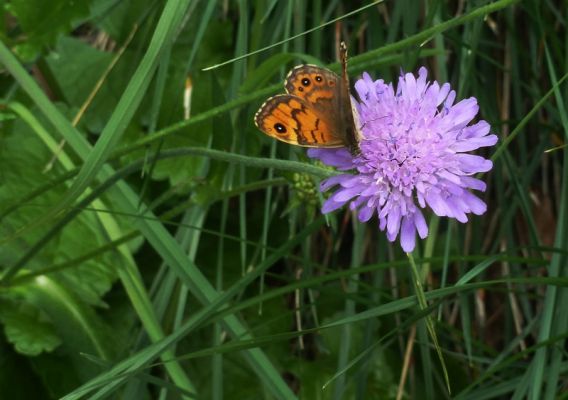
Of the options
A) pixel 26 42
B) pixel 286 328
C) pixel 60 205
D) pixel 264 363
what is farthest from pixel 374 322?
pixel 26 42

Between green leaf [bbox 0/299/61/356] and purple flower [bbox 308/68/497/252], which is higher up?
purple flower [bbox 308/68/497/252]

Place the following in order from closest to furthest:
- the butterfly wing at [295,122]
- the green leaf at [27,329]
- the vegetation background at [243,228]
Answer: the butterfly wing at [295,122], the vegetation background at [243,228], the green leaf at [27,329]

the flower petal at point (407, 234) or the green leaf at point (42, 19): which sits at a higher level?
the green leaf at point (42, 19)

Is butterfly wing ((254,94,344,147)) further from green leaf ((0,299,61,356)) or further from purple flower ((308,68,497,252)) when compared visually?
green leaf ((0,299,61,356))

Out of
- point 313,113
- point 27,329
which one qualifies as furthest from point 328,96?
point 27,329

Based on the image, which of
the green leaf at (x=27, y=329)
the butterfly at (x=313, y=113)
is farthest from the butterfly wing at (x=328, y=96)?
the green leaf at (x=27, y=329)

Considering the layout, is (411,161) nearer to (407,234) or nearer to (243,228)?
(407,234)

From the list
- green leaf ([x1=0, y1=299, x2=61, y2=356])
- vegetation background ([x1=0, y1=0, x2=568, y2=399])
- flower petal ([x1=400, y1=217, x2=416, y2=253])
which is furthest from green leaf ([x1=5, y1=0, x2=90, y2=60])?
flower petal ([x1=400, y1=217, x2=416, y2=253])

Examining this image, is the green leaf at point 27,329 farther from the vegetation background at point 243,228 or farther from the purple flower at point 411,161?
the purple flower at point 411,161

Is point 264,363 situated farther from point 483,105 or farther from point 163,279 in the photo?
point 483,105
